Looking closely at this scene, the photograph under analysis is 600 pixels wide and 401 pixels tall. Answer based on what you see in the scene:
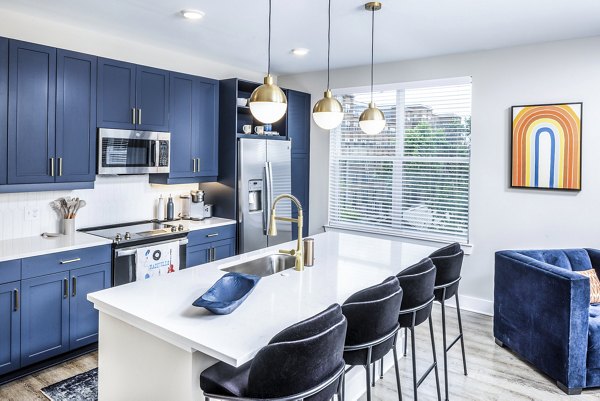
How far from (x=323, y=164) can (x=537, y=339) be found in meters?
3.18

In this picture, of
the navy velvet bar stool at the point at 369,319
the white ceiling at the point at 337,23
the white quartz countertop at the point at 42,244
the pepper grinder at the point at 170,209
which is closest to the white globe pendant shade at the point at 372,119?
the white ceiling at the point at 337,23

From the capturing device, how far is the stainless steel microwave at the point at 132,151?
370 centimetres

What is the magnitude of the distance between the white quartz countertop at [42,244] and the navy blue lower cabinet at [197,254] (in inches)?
33.5

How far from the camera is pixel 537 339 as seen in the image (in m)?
3.14

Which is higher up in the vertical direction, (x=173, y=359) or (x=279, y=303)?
(x=279, y=303)

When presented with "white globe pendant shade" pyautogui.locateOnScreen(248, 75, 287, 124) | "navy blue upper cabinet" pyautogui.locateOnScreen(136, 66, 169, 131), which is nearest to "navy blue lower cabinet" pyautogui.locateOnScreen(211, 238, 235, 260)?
"navy blue upper cabinet" pyautogui.locateOnScreen(136, 66, 169, 131)

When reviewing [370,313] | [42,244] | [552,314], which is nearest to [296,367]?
[370,313]

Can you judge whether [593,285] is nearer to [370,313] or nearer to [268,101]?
[370,313]

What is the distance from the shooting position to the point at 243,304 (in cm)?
203

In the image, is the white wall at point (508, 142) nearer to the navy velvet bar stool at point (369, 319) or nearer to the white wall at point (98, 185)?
the white wall at point (98, 185)

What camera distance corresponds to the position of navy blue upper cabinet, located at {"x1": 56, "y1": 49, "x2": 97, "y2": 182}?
3.40 metres

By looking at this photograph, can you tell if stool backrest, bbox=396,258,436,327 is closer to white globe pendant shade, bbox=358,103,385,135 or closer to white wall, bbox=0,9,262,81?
white globe pendant shade, bbox=358,103,385,135

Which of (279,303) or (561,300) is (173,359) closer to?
(279,303)

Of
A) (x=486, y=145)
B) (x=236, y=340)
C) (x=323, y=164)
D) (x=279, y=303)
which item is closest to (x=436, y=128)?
(x=486, y=145)
